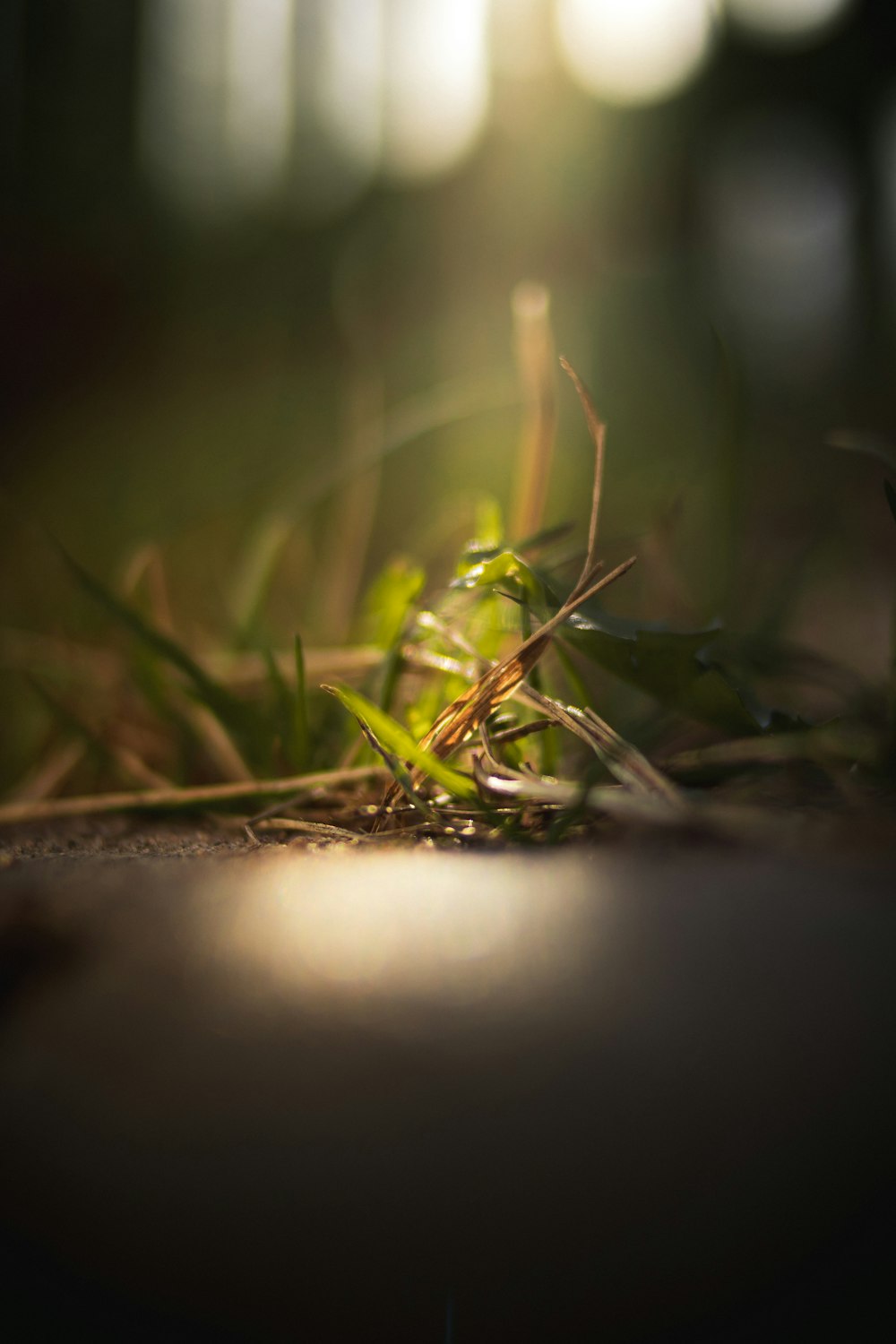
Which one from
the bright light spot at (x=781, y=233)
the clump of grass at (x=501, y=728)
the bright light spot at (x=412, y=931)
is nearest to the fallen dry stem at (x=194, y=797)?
the clump of grass at (x=501, y=728)

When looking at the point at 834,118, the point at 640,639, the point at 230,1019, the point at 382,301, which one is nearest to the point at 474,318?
the point at 382,301

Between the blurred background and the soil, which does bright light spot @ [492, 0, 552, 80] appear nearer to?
the blurred background

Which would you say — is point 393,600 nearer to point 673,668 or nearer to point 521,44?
point 673,668

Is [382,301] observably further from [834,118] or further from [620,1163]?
[620,1163]

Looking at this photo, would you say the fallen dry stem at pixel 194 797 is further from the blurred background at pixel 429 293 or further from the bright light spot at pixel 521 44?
the bright light spot at pixel 521 44

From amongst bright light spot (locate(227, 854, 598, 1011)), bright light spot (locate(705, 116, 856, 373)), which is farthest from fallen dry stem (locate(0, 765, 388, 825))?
bright light spot (locate(705, 116, 856, 373))

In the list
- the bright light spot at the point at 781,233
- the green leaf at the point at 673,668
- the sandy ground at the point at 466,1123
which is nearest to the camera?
the sandy ground at the point at 466,1123
